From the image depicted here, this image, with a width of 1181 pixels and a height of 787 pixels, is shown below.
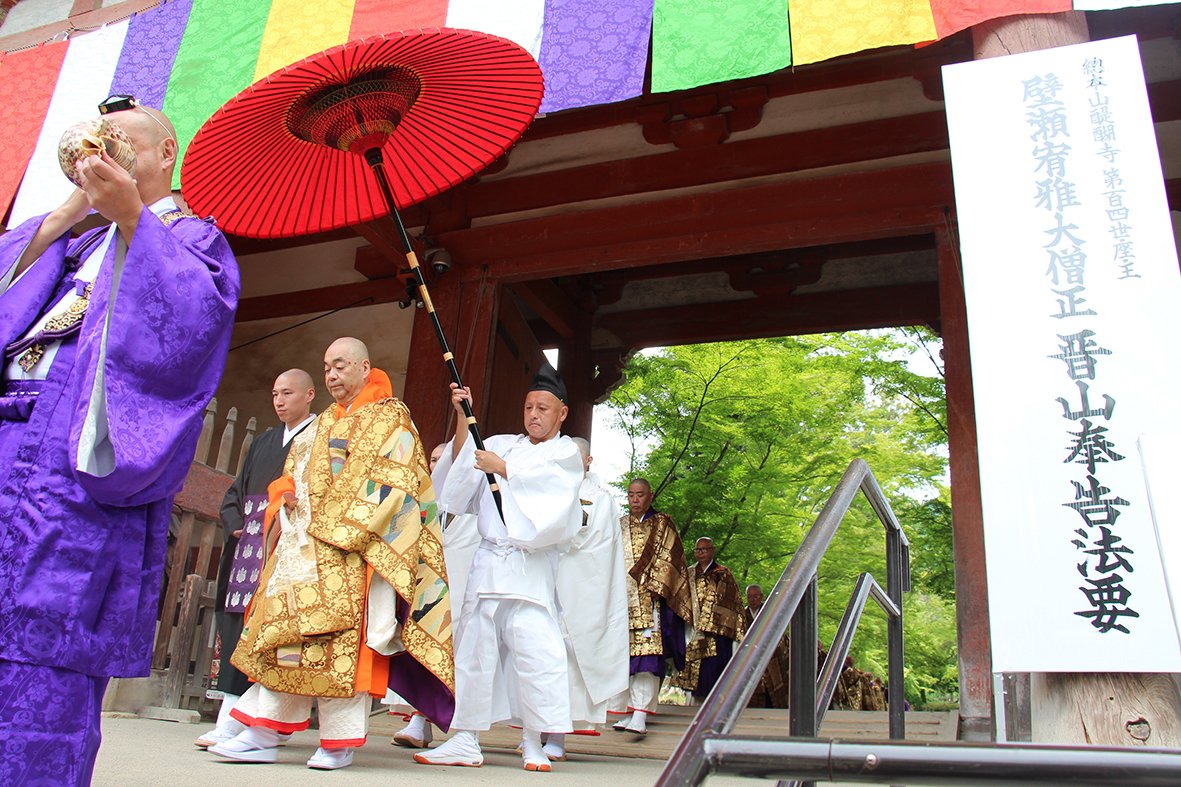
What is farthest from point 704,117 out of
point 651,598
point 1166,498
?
point 1166,498

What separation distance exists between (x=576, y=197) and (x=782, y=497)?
735 cm

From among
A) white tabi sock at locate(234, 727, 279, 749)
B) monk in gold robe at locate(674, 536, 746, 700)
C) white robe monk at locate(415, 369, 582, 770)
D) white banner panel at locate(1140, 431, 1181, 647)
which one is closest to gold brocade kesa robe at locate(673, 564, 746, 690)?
monk in gold robe at locate(674, 536, 746, 700)

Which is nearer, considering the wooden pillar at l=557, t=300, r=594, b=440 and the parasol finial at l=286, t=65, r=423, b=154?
the parasol finial at l=286, t=65, r=423, b=154

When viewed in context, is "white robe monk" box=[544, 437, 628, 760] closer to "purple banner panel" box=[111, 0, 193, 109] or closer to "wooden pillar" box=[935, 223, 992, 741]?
"wooden pillar" box=[935, 223, 992, 741]

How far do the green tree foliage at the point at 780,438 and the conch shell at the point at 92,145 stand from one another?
1097cm

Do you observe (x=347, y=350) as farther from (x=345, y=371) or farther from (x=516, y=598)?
(x=516, y=598)

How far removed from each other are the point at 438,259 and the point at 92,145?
4723 mm

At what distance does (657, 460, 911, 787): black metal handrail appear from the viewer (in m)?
1.00

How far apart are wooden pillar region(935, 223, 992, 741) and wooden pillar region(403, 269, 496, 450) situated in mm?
2890

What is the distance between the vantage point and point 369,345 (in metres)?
7.28

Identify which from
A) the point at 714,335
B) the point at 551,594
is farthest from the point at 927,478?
the point at 551,594

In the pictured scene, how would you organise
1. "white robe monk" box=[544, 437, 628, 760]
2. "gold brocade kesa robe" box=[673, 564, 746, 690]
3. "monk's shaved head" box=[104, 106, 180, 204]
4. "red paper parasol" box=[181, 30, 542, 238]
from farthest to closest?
"gold brocade kesa robe" box=[673, 564, 746, 690] → "white robe monk" box=[544, 437, 628, 760] → "red paper parasol" box=[181, 30, 542, 238] → "monk's shaved head" box=[104, 106, 180, 204]

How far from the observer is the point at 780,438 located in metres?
12.6

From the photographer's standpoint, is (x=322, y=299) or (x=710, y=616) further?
(x=710, y=616)
